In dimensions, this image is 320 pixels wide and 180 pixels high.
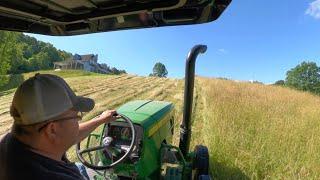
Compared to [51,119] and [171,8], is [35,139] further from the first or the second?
[171,8]

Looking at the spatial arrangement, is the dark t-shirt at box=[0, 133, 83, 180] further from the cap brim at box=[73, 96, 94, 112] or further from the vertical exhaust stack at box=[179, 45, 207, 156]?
the vertical exhaust stack at box=[179, 45, 207, 156]

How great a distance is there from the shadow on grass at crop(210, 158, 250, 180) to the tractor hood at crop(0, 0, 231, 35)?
130 inches

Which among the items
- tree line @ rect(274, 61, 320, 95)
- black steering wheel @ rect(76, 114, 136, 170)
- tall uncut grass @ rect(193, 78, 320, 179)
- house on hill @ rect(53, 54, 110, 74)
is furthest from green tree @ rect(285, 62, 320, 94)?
black steering wheel @ rect(76, 114, 136, 170)

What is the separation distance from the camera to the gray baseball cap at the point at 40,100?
187 centimetres

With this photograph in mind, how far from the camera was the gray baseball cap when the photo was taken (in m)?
1.87

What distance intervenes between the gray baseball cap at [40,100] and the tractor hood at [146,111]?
2.06 meters

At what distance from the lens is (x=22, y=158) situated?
185cm

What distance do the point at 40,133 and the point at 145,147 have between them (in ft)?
7.05

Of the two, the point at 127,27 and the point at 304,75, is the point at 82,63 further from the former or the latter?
the point at 127,27

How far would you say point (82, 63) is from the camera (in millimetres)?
83875

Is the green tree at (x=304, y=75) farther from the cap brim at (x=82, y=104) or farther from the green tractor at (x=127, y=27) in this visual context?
the cap brim at (x=82, y=104)

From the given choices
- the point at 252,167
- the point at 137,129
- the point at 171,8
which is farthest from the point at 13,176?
the point at 252,167

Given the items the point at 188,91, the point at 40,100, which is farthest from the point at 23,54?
the point at 40,100

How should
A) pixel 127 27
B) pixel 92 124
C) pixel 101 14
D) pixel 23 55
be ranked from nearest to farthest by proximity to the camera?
1. pixel 101 14
2. pixel 127 27
3. pixel 92 124
4. pixel 23 55
